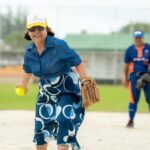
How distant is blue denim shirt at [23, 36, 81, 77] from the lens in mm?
7129

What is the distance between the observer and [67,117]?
7164mm

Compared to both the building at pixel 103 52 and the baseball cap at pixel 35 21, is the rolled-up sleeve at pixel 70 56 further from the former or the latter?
the building at pixel 103 52

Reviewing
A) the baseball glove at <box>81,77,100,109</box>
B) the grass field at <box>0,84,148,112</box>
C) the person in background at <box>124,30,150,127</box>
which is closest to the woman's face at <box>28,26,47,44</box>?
the baseball glove at <box>81,77,100,109</box>

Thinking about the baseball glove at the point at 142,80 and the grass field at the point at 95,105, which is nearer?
the baseball glove at the point at 142,80

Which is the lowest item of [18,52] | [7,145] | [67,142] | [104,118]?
[18,52]

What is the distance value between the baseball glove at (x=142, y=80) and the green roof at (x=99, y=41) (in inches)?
1149

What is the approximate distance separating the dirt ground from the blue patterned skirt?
1.85 metres

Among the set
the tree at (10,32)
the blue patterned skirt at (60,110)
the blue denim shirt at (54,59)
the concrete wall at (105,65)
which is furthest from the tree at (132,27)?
the blue denim shirt at (54,59)

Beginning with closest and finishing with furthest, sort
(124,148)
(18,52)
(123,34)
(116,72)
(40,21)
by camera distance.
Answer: (40,21) → (124,148) → (116,72) → (123,34) → (18,52)

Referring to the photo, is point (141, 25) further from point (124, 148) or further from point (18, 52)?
point (124, 148)

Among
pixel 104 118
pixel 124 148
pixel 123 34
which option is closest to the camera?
pixel 124 148

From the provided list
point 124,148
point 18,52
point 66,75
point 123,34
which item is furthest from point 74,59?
point 18,52

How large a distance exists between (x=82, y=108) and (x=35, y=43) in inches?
35.6

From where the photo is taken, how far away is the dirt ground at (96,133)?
31.3 feet
